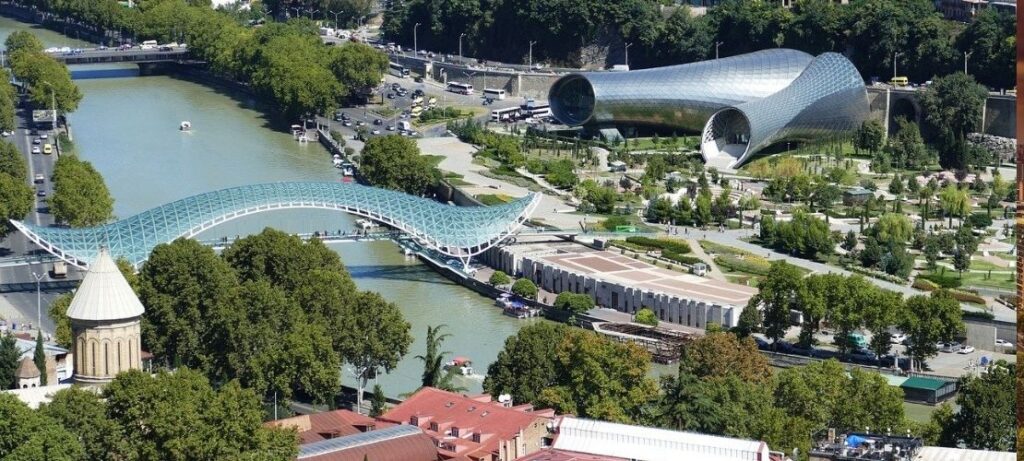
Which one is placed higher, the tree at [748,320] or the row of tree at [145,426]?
the row of tree at [145,426]

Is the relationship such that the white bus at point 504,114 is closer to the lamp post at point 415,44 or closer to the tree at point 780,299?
the lamp post at point 415,44

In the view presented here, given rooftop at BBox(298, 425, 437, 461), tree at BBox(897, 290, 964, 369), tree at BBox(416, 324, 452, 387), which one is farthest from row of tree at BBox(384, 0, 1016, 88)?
rooftop at BBox(298, 425, 437, 461)

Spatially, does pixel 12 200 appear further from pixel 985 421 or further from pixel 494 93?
pixel 494 93

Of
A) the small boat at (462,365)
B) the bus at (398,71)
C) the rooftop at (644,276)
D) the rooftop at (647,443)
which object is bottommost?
the small boat at (462,365)

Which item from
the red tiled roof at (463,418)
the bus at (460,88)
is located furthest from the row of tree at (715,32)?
the red tiled roof at (463,418)

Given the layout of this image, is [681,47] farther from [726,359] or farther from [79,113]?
[726,359]

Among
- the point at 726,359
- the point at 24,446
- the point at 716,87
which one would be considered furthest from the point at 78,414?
the point at 716,87
